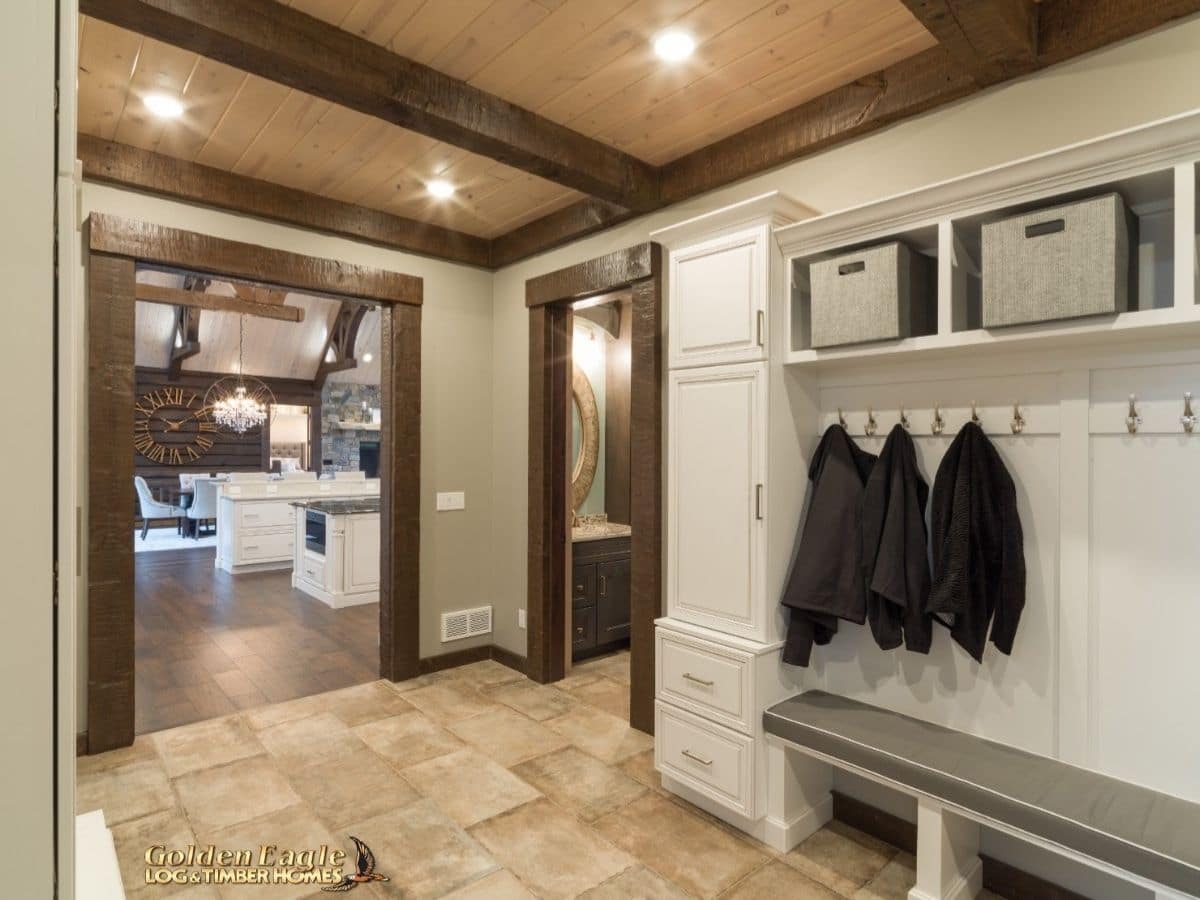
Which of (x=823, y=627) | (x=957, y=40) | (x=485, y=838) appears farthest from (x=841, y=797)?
(x=957, y=40)

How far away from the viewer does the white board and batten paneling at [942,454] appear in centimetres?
180

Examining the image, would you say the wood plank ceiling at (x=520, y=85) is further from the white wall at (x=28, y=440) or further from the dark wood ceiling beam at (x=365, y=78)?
the white wall at (x=28, y=440)

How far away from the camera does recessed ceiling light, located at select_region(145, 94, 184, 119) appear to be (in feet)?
8.46

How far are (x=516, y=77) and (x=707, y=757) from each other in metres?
2.58

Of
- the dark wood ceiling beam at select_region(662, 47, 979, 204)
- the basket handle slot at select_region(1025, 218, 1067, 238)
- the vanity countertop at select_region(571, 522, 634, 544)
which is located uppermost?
the dark wood ceiling beam at select_region(662, 47, 979, 204)

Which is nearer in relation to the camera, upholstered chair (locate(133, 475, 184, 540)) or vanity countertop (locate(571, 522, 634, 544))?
vanity countertop (locate(571, 522, 634, 544))

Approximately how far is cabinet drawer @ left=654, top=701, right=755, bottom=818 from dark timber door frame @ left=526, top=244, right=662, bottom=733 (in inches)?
23.4

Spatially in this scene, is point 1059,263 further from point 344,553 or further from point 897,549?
point 344,553

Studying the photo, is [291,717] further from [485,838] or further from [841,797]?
[841,797]

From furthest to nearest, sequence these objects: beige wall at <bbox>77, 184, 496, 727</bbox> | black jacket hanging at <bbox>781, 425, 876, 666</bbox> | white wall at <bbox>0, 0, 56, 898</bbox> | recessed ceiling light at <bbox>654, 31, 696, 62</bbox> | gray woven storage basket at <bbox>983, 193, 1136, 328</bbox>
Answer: beige wall at <bbox>77, 184, 496, 727</bbox>, black jacket hanging at <bbox>781, 425, 876, 666</bbox>, recessed ceiling light at <bbox>654, 31, 696, 62</bbox>, gray woven storage basket at <bbox>983, 193, 1136, 328</bbox>, white wall at <bbox>0, 0, 56, 898</bbox>

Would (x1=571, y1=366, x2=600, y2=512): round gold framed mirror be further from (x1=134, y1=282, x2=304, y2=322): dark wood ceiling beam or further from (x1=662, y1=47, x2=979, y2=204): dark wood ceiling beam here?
(x1=134, y1=282, x2=304, y2=322): dark wood ceiling beam

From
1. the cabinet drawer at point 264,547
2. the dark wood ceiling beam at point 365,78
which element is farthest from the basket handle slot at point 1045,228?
the cabinet drawer at point 264,547

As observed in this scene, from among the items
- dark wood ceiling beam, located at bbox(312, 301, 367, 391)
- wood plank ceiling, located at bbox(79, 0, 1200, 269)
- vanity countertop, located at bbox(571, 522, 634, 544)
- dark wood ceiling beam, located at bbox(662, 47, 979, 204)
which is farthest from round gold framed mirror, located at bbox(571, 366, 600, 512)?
dark wood ceiling beam, located at bbox(312, 301, 367, 391)

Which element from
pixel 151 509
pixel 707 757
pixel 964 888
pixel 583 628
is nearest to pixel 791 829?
pixel 707 757
